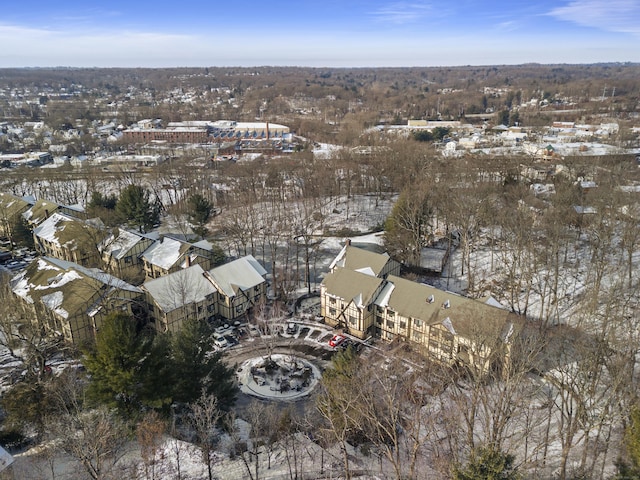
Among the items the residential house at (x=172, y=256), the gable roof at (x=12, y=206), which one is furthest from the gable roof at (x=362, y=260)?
the gable roof at (x=12, y=206)

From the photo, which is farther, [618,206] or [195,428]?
[618,206]

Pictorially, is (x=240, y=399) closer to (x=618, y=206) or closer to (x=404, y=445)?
(x=404, y=445)

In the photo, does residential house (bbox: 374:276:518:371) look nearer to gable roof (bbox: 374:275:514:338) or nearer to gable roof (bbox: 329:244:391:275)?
gable roof (bbox: 374:275:514:338)

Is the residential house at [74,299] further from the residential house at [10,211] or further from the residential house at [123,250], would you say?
the residential house at [10,211]

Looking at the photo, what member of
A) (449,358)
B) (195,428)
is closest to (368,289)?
(449,358)

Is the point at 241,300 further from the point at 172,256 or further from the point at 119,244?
the point at 119,244
